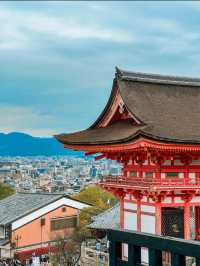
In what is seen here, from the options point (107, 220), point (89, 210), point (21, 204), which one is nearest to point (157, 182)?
point (107, 220)

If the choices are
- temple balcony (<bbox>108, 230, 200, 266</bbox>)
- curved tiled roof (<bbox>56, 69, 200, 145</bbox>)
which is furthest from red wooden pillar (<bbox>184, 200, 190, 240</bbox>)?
temple balcony (<bbox>108, 230, 200, 266</bbox>)

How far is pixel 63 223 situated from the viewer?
43844 mm

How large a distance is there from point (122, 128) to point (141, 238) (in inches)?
306

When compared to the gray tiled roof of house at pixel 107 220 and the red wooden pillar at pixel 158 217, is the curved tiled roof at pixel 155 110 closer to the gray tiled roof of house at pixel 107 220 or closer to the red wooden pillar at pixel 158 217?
the red wooden pillar at pixel 158 217

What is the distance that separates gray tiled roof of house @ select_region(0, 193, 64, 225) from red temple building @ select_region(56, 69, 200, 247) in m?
18.9

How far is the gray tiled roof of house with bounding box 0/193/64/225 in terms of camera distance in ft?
135

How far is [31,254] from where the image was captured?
3969cm

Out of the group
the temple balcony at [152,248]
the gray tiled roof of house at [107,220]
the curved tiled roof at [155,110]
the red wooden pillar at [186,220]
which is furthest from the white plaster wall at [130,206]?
the gray tiled roof of house at [107,220]

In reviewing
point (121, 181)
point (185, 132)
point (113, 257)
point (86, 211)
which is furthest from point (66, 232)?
point (113, 257)

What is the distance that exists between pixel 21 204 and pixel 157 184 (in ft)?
85.6

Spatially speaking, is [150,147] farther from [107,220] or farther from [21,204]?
[21,204]

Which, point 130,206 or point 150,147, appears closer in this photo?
point 150,147

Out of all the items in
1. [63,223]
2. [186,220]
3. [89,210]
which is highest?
[186,220]

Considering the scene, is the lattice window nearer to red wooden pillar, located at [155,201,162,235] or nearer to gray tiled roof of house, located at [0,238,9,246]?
red wooden pillar, located at [155,201,162,235]
